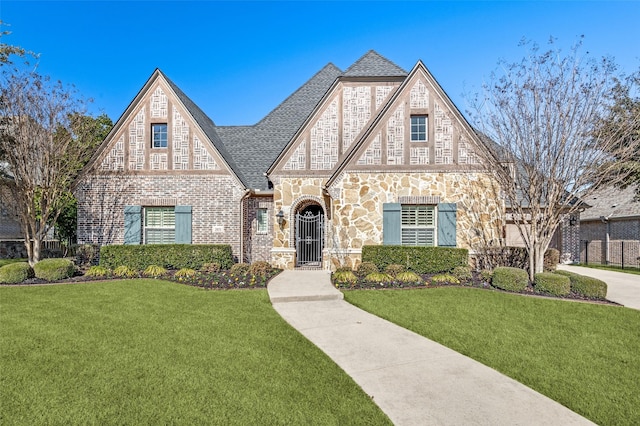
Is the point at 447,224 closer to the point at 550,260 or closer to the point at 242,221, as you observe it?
the point at 550,260

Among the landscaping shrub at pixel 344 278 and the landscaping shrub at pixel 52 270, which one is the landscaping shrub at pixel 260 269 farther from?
the landscaping shrub at pixel 52 270

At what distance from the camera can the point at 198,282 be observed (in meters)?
10.1

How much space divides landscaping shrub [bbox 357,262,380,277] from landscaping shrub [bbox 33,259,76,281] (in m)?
9.37

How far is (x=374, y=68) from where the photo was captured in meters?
13.9

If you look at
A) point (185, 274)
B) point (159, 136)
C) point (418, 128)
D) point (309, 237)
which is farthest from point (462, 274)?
point (159, 136)

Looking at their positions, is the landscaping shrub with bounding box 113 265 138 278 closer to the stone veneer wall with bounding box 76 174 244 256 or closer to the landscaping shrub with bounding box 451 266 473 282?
the stone veneer wall with bounding box 76 174 244 256

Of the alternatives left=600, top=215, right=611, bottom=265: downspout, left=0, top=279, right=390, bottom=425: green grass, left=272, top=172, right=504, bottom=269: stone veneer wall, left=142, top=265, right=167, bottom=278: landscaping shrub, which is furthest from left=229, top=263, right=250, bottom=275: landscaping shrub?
left=600, top=215, right=611, bottom=265: downspout

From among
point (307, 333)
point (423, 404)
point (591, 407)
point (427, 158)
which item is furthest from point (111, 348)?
point (427, 158)

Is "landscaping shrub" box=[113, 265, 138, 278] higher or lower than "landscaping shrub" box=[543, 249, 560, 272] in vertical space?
lower

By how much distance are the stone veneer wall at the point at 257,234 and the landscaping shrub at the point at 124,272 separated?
14.9 ft

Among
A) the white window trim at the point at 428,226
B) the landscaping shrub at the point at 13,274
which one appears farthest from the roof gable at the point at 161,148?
the white window trim at the point at 428,226

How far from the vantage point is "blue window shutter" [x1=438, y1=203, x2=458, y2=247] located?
39.1ft

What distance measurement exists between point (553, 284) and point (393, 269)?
13.7 ft

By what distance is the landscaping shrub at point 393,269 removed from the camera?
1050 cm
